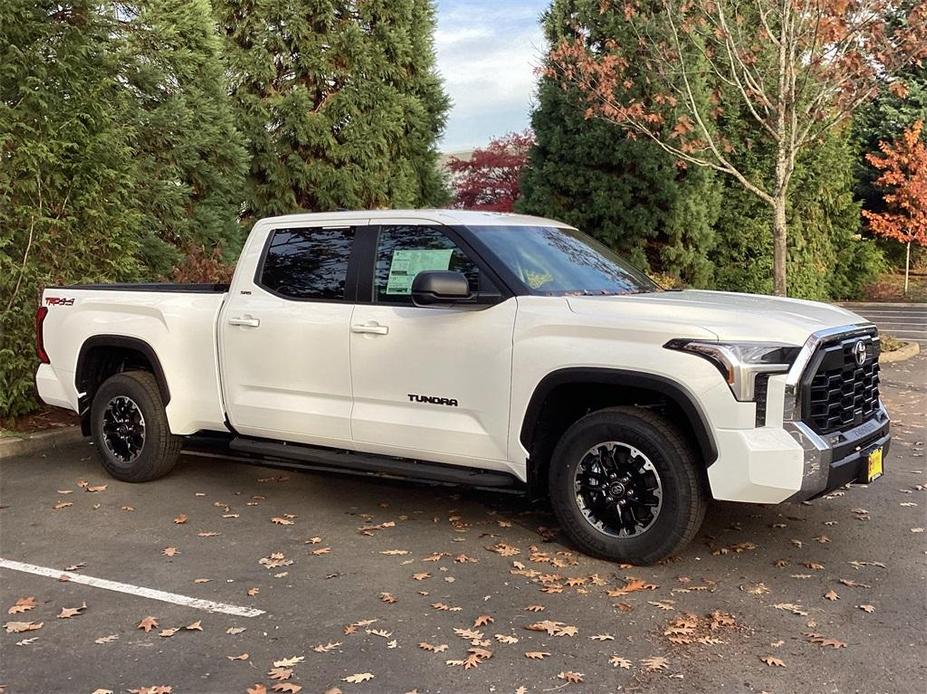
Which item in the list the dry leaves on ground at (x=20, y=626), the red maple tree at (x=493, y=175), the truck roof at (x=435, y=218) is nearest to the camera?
the dry leaves on ground at (x=20, y=626)

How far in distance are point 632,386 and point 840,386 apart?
1.15 meters

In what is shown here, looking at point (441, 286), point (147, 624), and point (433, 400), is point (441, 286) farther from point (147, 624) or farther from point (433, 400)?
point (147, 624)

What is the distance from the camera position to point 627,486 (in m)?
5.05

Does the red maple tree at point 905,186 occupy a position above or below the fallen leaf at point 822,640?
above

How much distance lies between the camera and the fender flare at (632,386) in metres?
4.72

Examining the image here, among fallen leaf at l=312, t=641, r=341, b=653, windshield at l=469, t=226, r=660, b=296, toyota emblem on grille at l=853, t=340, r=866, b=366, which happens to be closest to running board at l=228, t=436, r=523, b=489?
windshield at l=469, t=226, r=660, b=296

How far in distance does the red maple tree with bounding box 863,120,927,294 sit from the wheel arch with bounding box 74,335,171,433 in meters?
28.4

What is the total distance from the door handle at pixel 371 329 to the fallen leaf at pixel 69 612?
2240mm

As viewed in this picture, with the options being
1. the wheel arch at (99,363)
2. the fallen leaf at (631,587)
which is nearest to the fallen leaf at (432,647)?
the fallen leaf at (631,587)

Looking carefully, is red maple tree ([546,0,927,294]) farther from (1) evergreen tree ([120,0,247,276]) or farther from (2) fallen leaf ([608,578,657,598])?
(2) fallen leaf ([608,578,657,598])

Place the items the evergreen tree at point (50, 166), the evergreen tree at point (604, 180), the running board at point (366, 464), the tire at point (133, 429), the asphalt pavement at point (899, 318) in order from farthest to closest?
the evergreen tree at point (604, 180), the asphalt pavement at point (899, 318), the evergreen tree at point (50, 166), the tire at point (133, 429), the running board at point (366, 464)

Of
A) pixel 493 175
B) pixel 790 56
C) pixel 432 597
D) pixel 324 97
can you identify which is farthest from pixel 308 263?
pixel 493 175

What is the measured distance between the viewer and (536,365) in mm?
5152

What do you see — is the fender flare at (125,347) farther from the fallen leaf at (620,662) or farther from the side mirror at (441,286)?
the fallen leaf at (620,662)
